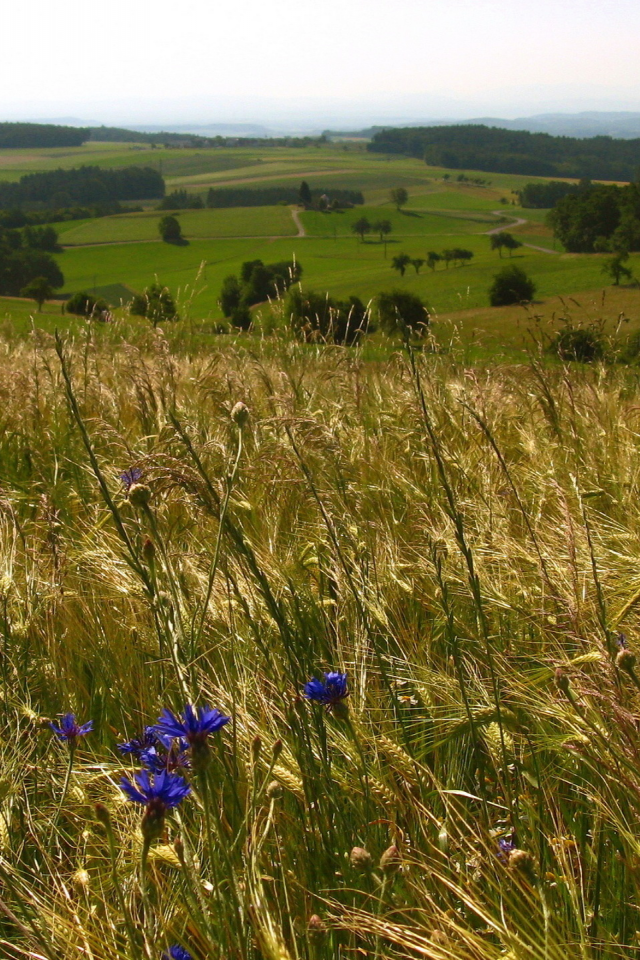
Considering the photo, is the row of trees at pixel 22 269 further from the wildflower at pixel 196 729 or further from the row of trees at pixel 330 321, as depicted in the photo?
the wildflower at pixel 196 729

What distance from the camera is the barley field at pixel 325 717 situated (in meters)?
1.05

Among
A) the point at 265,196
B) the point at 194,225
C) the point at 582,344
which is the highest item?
the point at 265,196

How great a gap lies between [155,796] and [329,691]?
44 centimetres

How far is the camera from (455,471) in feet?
9.60

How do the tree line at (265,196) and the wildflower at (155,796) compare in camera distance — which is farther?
the tree line at (265,196)

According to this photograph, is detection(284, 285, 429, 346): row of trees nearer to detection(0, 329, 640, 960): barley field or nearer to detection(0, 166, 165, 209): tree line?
detection(0, 329, 640, 960): barley field

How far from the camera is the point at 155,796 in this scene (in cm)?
89

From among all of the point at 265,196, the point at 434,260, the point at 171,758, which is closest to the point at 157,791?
the point at 171,758

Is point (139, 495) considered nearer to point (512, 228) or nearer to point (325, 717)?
point (325, 717)

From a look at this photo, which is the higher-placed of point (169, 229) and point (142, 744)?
point (169, 229)

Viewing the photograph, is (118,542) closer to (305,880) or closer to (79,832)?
(79,832)

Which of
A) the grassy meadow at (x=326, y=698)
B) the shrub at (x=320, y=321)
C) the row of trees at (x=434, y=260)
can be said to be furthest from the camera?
the row of trees at (x=434, y=260)

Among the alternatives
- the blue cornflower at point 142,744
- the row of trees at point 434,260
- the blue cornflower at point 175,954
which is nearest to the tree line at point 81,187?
the row of trees at point 434,260

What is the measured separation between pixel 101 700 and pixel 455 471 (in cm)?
163
